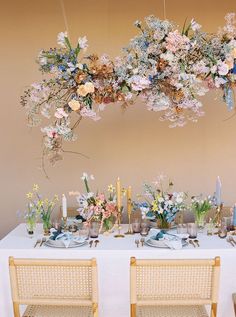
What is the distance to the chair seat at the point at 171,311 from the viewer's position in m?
2.69

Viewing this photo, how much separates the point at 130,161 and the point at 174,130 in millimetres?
521

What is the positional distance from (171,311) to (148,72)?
4.84 feet

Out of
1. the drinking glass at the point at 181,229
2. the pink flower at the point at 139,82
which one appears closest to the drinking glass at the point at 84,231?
the drinking glass at the point at 181,229

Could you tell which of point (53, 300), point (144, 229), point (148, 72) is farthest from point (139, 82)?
point (53, 300)

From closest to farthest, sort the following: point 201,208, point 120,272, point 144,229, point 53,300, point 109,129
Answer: point 53,300, point 120,272, point 144,229, point 201,208, point 109,129

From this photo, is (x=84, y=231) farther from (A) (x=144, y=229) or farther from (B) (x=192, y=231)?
(B) (x=192, y=231)

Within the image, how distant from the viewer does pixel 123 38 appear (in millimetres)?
4512

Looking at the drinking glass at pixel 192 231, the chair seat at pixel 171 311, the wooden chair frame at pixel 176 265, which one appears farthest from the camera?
the drinking glass at pixel 192 231

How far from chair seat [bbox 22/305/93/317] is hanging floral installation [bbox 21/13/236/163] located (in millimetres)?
1085

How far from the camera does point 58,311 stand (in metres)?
2.75

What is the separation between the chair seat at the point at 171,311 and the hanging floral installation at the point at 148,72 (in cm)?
124

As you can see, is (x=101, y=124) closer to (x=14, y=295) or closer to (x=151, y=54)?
(x=151, y=54)

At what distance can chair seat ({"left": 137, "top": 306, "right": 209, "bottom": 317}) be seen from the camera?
269cm

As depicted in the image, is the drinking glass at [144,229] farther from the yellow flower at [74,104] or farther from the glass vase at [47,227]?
the yellow flower at [74,104]
